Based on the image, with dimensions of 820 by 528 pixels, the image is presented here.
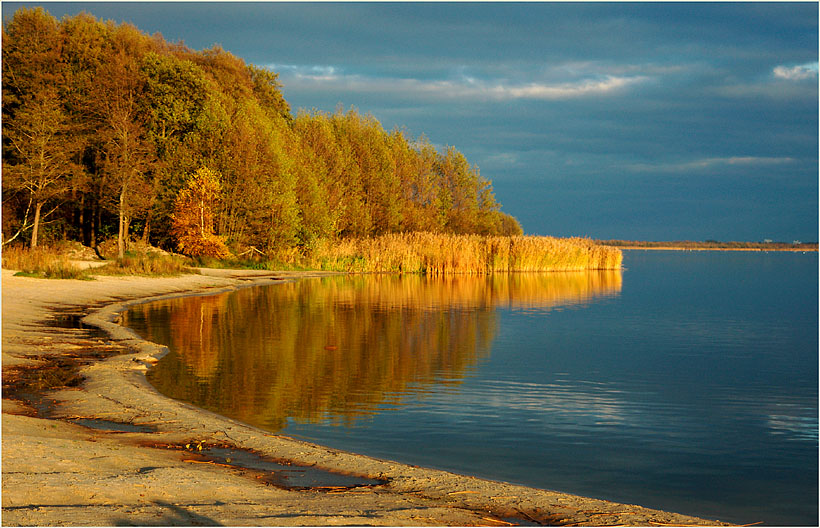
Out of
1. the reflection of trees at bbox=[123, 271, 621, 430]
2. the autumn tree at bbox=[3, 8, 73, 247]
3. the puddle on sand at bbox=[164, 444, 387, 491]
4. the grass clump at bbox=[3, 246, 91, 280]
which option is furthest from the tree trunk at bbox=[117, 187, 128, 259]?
the puddle on sand at bbox=[164, 444, 387, 491]

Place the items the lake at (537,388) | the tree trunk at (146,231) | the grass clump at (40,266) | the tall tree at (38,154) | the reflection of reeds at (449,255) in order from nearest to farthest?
the lake at (537,388) → the grass clump at (40,266) → the tall tree at (38,154) → the tree trunk at (146,231) → the reflection of reeds at (449,255)

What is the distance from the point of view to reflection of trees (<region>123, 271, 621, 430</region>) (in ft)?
45.4

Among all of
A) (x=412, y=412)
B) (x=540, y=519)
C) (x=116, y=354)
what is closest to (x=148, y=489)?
(x=540, y=519)

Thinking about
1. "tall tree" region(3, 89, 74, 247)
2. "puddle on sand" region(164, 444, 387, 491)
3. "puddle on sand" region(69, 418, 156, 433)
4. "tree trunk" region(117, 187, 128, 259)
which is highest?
A: "tall tree" region(3, 89, 74, 247)

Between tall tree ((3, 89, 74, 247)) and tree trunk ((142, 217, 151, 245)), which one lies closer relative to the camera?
tall tree ((3, 89, 74, 247))

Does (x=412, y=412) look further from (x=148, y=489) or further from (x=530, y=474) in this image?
(x=148, y=489)

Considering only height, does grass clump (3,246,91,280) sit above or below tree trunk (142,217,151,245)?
below

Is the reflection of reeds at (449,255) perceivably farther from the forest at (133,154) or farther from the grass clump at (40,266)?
the grass clump at (40,266)

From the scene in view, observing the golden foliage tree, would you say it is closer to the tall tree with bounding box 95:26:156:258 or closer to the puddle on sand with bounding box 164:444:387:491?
the tall tree with bounding box 95:26:156:258

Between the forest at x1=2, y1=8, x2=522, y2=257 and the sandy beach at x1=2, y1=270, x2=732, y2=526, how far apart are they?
1403 inches

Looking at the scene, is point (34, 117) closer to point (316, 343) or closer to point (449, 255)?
point (449, 255)

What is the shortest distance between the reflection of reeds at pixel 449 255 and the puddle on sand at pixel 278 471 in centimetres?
4527

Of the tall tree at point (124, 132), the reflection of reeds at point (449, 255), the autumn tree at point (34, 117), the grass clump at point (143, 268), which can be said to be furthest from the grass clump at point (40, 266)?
the reflection of reeds at point (449, 255)

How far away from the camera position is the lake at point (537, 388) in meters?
9.91
